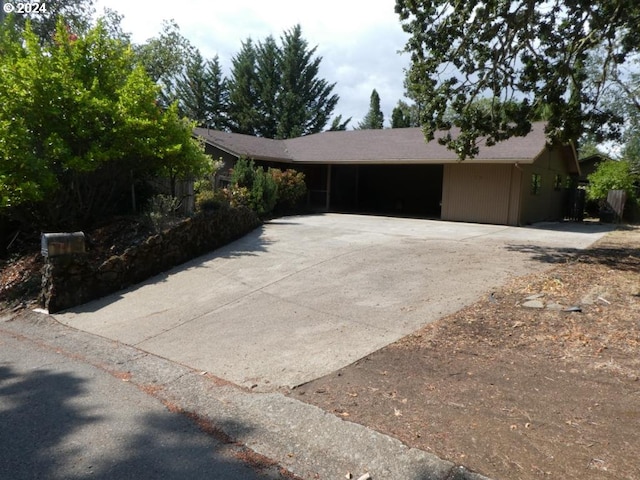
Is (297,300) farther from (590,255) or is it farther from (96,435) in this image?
(590,255)

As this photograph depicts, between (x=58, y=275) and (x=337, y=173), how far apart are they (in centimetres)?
1771

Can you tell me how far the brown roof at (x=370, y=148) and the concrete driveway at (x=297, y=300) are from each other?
593cm

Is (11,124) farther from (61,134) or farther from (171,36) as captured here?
(171,36)

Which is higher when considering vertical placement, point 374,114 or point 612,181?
point 374,114

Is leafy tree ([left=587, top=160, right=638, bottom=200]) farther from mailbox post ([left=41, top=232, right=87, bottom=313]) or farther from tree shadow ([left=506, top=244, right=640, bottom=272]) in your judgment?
mailbox post ([left=41, top=232, right=87, bottom=313])

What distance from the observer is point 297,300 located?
7203 mm

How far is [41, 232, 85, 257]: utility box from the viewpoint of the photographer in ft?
A: 24.7

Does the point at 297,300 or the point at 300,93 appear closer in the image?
the point at 297,300

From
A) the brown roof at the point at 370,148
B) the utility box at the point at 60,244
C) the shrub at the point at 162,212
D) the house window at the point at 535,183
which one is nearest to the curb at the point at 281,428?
the utility box at the point at 60,244

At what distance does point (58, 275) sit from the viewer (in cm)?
759

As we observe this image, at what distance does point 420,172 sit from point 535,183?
287 inches

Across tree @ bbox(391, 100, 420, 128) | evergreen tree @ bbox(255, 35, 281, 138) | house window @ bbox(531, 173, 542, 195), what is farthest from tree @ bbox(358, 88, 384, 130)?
house window @ bbox(531, 173, 542, 195)

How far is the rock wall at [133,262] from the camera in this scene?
7621 mm

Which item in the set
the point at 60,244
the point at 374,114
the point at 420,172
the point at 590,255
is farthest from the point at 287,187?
the point at 374,114
